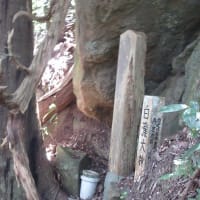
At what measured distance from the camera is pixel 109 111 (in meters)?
5.39

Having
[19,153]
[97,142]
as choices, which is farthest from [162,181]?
[97,142]

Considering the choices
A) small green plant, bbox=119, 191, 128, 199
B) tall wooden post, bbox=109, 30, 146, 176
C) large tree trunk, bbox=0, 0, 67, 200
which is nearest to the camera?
small green plant, bbox=119, 191, 128, 199

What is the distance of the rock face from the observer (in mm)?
4691

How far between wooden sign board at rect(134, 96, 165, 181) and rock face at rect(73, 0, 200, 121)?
124 centimetres

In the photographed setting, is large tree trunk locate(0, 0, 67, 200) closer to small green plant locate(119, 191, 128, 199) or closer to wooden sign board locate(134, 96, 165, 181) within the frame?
small green plant locate(119, 191, 128, 199)

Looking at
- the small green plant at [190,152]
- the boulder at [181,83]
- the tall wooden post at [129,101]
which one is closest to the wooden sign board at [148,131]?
the tall wooden post at [129,101]

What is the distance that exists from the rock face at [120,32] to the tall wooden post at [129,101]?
78 cm

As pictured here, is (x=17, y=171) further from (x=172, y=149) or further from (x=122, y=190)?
(x=172, y=149)

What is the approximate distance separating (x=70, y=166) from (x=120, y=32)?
1487 mm

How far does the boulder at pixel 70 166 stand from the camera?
16.5 ft

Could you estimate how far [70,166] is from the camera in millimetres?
5062

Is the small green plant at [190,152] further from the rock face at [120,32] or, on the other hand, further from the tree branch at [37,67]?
the rock face at [120,32]

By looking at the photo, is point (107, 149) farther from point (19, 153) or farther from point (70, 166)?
point (19, 153)

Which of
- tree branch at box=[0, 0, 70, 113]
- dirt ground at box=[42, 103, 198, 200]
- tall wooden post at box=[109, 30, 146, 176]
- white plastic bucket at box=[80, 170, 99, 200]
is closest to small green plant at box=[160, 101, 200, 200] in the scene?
dirt ground at box=[42, 103, 198, 200]
